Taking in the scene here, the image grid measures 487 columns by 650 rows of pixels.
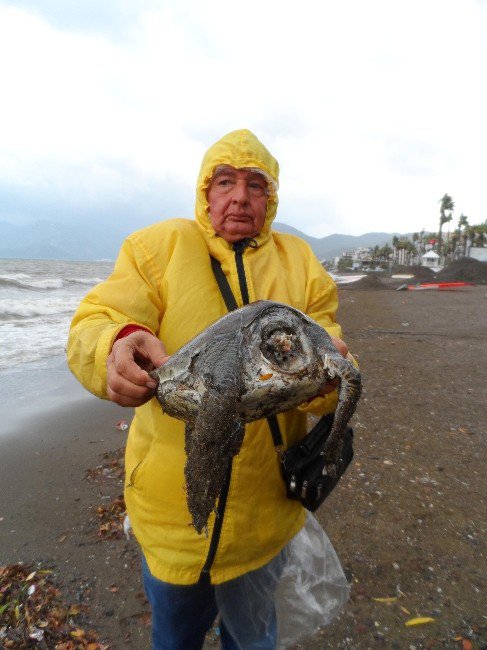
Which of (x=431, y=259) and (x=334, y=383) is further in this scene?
(x=431, y=259)

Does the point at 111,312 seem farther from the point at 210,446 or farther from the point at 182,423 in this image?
the point at 210,446

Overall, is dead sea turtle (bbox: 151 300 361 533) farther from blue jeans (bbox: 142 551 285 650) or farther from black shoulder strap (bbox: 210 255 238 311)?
blue jeans (bbox: 142 551 285 650)

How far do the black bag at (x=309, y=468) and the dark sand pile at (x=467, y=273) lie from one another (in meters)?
37.5

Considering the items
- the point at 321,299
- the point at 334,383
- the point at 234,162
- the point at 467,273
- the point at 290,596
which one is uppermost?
the point at 234,162

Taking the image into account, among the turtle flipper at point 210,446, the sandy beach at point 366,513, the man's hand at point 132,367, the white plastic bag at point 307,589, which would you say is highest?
the man's hand at point 132,367

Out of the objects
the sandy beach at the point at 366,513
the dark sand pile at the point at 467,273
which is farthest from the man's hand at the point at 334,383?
the dark sand pile at the point at 467,273

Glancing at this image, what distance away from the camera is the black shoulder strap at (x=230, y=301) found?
76.9 inches

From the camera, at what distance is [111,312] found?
175 centimetres

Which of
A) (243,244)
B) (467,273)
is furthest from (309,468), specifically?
(467,273)

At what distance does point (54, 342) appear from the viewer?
11148mm

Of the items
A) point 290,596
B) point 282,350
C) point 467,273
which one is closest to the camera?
point 282,350

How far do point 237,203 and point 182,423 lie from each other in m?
1.09

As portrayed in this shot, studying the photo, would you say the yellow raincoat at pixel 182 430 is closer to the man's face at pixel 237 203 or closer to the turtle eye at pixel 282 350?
the man's face at pixel 237 203

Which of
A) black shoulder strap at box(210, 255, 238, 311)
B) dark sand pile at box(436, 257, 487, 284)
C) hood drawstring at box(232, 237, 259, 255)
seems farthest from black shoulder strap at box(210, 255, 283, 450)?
dark sand pile at box(436, 257, 487, 284)
